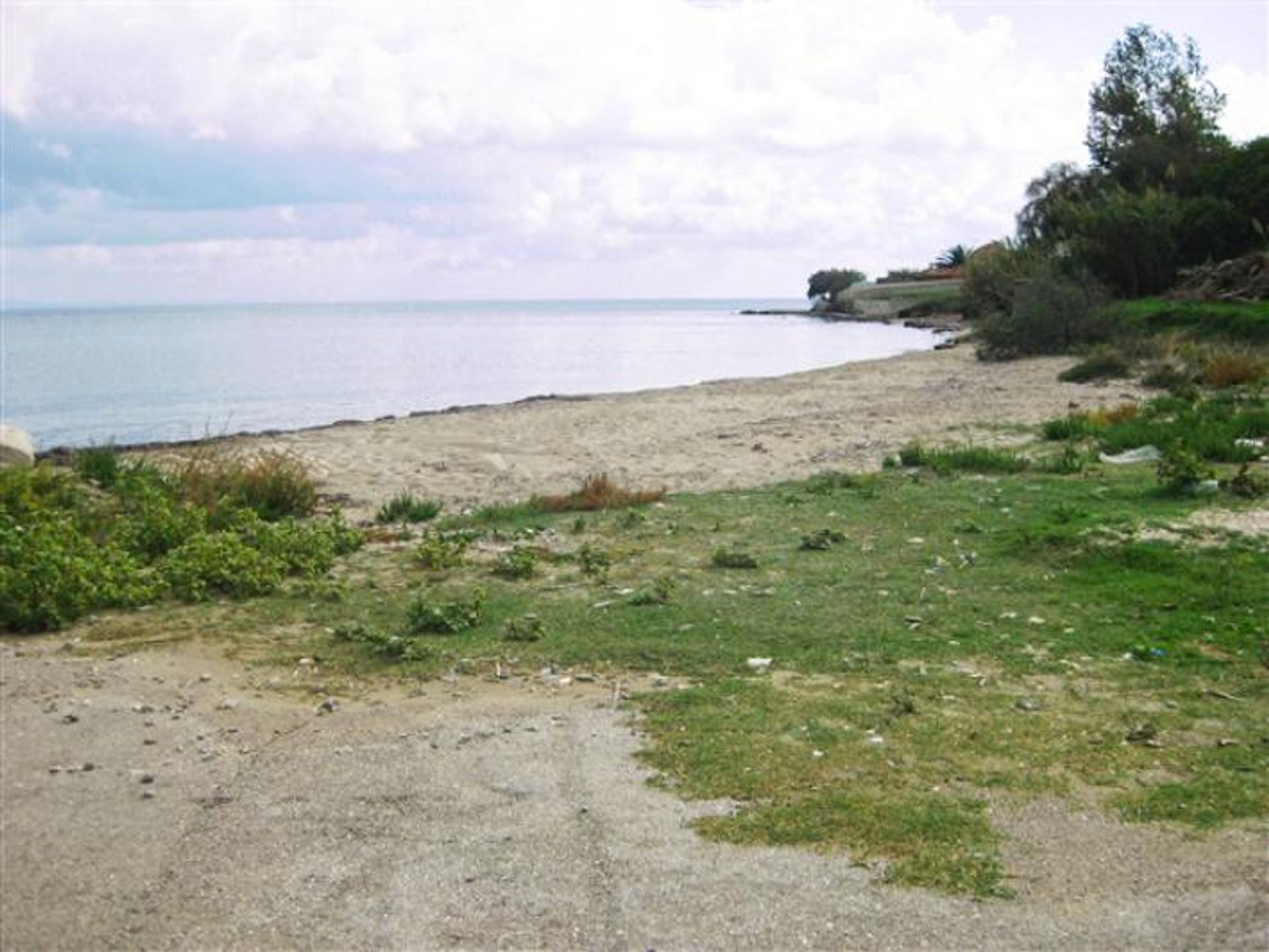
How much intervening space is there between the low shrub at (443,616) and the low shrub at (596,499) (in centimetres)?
417

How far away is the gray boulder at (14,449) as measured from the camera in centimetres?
1569

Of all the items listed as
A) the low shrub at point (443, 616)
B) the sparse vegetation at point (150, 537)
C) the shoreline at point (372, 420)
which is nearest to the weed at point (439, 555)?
the sparse vegetation at point (150, 537)

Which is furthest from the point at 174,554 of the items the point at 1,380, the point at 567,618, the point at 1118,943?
the point at 1,380

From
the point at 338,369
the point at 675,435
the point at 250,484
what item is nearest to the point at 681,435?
the point at 675,435

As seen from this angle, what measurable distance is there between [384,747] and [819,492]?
7365 millimetres

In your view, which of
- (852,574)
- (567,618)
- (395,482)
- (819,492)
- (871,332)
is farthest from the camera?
(871,332)

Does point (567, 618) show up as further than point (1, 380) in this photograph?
No

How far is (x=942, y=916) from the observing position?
167 inches

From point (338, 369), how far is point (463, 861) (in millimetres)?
47717

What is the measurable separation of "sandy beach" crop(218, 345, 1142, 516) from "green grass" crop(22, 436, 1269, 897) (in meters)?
3.99

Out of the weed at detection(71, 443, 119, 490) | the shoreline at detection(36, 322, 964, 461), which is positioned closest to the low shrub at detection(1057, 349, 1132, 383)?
the shoreline at detection(36, 322, 964, 461)

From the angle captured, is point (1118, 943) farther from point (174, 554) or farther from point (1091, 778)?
point (174, 554)

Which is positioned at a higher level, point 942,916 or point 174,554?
point 174,554

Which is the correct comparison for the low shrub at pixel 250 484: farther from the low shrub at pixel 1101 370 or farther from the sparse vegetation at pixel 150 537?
the low shrub at pixel 1101 370
